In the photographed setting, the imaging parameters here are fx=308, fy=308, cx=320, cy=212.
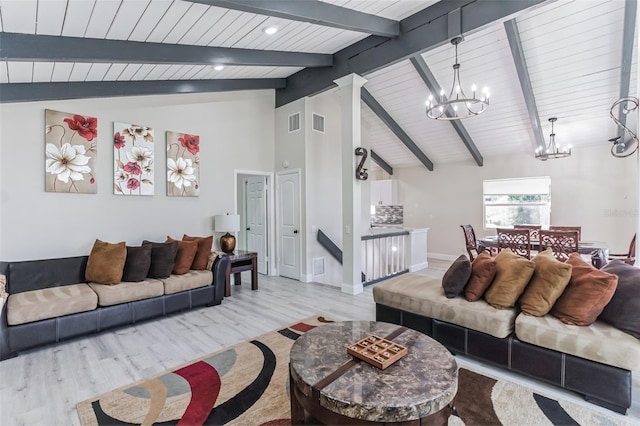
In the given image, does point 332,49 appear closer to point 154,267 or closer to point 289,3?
point 289,3

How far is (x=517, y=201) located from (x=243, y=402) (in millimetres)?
7551

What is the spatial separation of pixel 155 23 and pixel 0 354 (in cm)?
337

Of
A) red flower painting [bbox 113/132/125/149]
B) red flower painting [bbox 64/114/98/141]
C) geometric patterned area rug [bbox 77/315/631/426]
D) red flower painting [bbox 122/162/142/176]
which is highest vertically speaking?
red flower painting [bbox 64/114/98/141]

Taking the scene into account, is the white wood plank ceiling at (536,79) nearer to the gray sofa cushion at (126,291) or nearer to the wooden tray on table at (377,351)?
the wooden tray on table at (377,351)

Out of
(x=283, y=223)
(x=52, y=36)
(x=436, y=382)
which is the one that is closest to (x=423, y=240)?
(x=283, y=223)

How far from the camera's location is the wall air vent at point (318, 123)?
237 inches

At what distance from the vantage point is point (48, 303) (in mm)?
3055

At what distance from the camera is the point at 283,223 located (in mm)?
6219

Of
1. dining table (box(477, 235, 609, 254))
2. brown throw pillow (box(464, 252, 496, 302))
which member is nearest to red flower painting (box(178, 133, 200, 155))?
brown throw pillow (box(464, 252, 496, 302))

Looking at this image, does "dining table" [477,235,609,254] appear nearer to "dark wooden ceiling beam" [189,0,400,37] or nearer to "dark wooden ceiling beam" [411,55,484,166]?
"dark wooden ceiling beam" [411,55,484,166]

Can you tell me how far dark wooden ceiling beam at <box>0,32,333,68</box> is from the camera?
2.57 meters

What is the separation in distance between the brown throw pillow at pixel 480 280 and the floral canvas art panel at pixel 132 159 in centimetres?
453

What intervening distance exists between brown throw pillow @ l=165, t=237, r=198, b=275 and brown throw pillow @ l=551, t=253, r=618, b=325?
4121mm

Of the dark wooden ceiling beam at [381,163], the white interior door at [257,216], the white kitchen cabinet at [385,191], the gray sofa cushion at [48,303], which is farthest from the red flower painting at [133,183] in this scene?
the white kitchen cabinet at [385,191]
